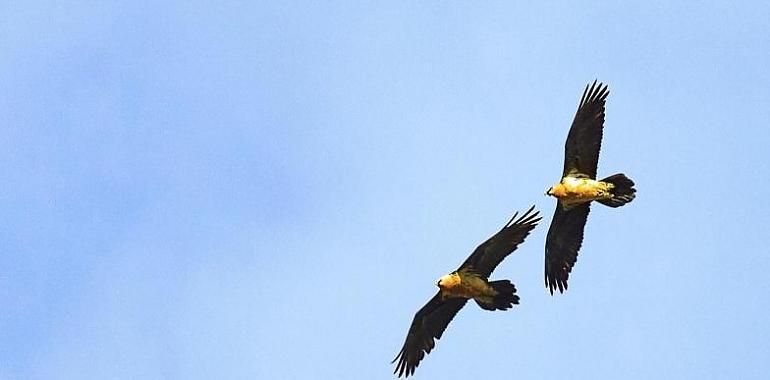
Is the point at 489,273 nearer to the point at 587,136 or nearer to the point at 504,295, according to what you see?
the point at 504,295

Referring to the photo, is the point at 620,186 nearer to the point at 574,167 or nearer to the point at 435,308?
the point at 574,167

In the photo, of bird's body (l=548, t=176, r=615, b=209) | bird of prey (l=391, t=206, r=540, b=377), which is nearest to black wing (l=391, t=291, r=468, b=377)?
bird of prey (l=391, t=206, r=540, b=377)

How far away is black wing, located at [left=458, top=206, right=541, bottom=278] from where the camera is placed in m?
39.6

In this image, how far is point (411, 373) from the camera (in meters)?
42.9

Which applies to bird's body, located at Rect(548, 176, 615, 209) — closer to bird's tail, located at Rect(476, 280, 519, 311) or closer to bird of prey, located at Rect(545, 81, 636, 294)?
bird of prey, located at Rect(545, 81, 636, 294)

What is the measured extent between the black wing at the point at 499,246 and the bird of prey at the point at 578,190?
2.75 feet

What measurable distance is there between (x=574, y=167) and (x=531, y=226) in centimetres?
158

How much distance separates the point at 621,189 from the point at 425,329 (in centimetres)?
662

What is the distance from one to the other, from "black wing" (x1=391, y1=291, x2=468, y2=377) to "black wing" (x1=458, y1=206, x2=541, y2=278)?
1.54 m

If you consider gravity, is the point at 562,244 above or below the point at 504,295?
above

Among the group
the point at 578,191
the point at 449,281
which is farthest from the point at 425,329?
the point at 578,191

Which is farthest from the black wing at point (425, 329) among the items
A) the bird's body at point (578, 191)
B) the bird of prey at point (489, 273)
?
the bird's body at point (578, 191)

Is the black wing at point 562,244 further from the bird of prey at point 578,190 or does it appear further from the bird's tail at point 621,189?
the bird's tail at point 621,189

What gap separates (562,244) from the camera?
40.6 meters
